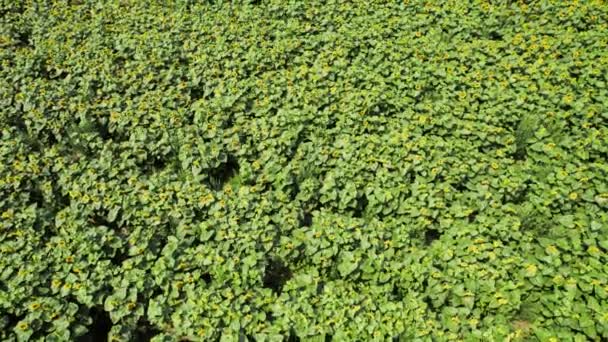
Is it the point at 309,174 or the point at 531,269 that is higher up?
the point at 309,174

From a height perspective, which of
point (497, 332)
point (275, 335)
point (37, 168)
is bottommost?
point (497, 332)

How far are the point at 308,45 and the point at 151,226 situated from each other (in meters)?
3.60

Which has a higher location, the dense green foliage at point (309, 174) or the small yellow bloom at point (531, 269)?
the dense green foliage at point (309, 174)

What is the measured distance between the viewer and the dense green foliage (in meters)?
4.10

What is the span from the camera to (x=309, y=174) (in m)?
5.27

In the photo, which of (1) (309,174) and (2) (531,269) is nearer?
(2) (531,269)

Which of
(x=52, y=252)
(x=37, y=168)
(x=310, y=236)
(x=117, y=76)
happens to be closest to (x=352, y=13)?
(x=117, y=76)

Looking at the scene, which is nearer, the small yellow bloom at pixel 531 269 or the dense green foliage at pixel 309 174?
the dense green foliage at pixel 309 174

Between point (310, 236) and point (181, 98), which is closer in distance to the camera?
point (310, 236)

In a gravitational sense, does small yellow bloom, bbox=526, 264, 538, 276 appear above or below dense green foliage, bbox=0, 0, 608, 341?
below

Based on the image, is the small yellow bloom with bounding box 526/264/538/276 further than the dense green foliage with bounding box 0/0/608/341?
Yes

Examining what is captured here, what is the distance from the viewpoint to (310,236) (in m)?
4.60

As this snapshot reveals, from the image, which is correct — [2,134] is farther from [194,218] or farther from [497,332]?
[497,332]

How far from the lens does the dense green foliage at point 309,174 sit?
4.10 m
